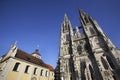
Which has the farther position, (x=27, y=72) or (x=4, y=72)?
(x=27, y=72)

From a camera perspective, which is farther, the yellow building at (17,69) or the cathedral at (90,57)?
the yellow building at (17,69)

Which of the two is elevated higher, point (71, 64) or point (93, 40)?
point (93, 40)

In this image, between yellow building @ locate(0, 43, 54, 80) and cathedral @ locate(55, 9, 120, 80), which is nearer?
cathedral @ locate(55, 9, 120, 80)

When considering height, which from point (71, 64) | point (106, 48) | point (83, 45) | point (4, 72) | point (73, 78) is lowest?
point (73, 78)

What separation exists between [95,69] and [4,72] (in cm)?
1878

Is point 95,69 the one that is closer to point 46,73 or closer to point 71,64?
point 71,64

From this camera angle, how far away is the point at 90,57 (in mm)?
20062

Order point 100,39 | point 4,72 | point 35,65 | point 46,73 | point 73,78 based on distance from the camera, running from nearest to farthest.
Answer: point 4,72
point 73,78
point 100,39
point 35,65
point 46,73

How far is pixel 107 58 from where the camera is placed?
59.4 ft

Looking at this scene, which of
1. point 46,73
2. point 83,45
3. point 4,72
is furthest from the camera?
point 46,73

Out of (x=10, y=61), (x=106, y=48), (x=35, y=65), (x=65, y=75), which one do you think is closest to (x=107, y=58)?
(x=106, y=48)

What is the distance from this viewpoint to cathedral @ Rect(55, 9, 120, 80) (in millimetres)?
16516

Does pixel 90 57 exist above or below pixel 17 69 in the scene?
above

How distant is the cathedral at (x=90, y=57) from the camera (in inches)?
650
